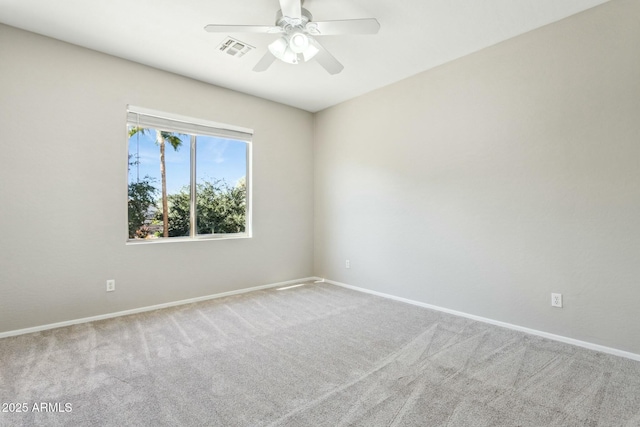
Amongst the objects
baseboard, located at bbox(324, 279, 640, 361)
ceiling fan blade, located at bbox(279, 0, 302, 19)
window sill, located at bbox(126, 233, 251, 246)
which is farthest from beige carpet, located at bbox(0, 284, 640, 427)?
ceiling fan blade, located at bbox(279, 0, 302, 19)

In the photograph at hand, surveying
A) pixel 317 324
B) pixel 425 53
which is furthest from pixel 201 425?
pixel 425 53

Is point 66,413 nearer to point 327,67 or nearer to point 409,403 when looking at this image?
point 409,403

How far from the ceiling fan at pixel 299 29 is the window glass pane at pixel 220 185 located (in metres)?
1.74

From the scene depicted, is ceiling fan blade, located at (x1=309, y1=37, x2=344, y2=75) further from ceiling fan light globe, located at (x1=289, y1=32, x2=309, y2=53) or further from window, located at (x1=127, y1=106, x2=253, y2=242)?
window, located at (x1=127, y1=106, x2=253, y2=242)

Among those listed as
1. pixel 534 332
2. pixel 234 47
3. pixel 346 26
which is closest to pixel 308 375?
pixel 534 332

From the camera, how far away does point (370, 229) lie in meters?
4.07

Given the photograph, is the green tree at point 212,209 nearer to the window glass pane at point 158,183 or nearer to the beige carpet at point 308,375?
the window glass pane at point 158,183

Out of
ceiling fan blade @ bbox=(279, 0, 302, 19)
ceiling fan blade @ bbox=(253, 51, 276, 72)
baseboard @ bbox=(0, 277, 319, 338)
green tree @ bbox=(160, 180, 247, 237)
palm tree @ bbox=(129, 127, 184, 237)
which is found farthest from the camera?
green tree @ bbox=(160, 180, 247, 237)

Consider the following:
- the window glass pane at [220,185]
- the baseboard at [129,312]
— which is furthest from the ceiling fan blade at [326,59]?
the baseboard at [129,312]

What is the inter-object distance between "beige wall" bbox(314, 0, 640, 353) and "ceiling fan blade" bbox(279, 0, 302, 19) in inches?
74.9

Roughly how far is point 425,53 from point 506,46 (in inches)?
27.9

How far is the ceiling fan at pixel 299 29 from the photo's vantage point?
208cm

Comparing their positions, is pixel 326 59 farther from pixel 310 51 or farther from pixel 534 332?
pixel 534 332

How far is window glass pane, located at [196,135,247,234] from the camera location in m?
3.91
